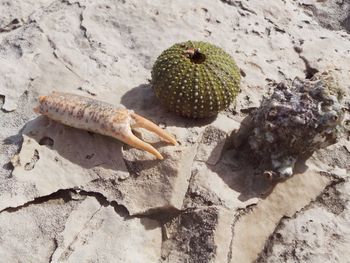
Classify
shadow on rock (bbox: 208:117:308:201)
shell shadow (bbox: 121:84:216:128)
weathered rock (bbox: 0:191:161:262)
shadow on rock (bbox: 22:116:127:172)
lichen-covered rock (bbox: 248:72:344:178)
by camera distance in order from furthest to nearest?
1. shell shadow (bbox: 121:84:216:128)
2. shadow on rock (bbox: 22:116:127:172)
3. shadow on rock (bbox: 208:117:308:201)
4. lichen-covered rock (bbox: 248:72:344:178)
5. weathered rock (bbox: 0:191:161:262)

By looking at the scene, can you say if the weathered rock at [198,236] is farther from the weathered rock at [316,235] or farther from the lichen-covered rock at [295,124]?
the lichen-covered rock at [295,124]

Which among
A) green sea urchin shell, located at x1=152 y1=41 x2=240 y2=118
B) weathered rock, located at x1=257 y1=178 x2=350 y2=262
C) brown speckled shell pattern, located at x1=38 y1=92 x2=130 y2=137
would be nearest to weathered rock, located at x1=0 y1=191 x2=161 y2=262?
brown speckled shell pattern, located at x1=38 y1=92 x2=130 y2=137

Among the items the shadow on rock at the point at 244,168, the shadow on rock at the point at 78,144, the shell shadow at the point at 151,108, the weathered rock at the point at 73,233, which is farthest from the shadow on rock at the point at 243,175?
the shadow on rock at the point at 78,144

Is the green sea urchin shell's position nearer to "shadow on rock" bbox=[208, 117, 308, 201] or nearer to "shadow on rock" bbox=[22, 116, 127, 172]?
"shadow on rock" bbox=[208, 117, 308, 201]

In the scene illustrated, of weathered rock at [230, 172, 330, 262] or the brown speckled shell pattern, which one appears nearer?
weathered rock at [230, 172, 330, 262]

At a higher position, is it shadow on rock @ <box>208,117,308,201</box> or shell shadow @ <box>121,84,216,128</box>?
A: shadow on rock @ <box>208,117,308,201</box>

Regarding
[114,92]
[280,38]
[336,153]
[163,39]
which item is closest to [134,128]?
[114,92]
